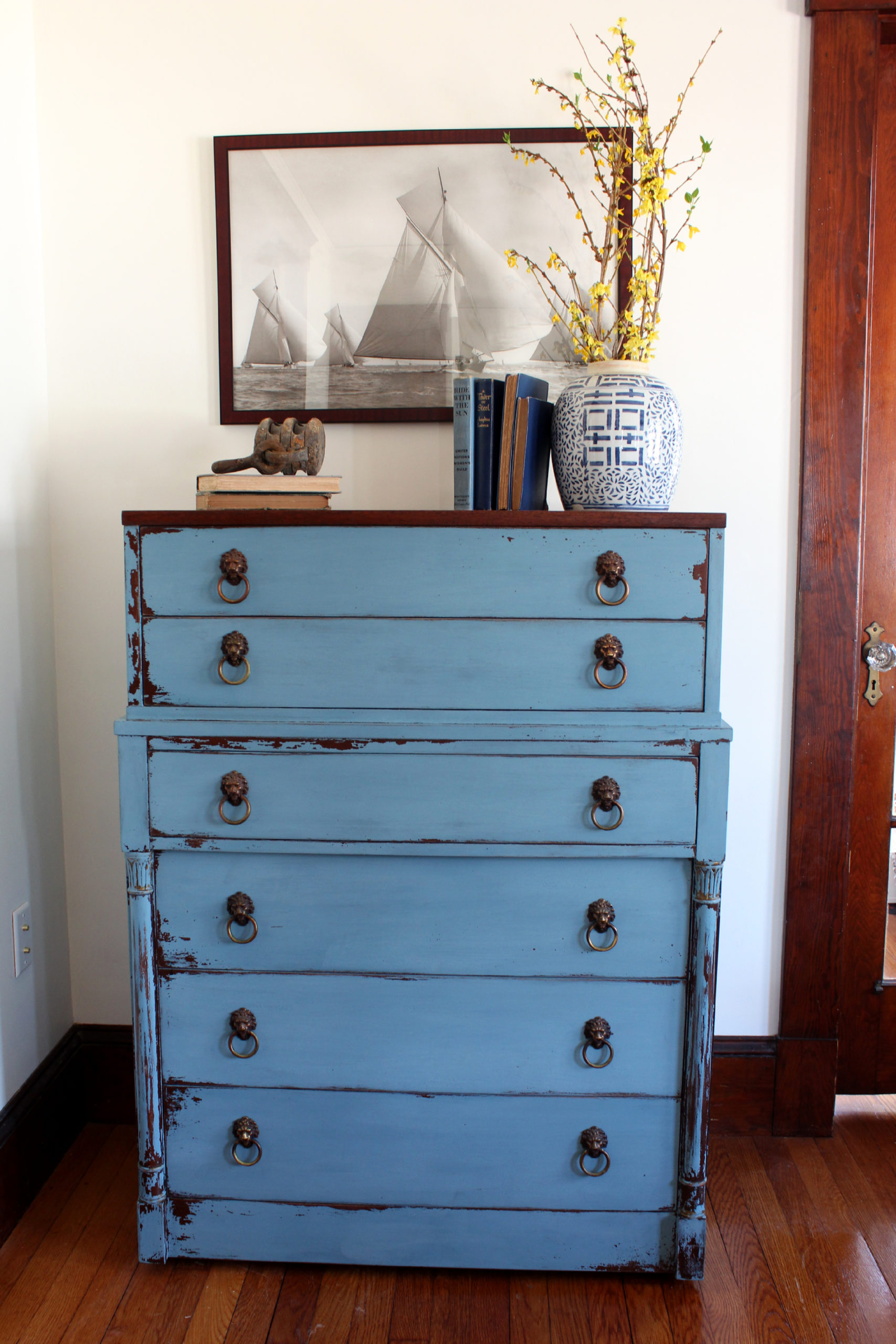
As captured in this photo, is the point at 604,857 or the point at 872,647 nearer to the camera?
the point at 604,857

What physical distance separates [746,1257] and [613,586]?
1258mm

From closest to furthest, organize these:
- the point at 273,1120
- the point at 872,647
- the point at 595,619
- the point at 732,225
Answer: the point at 595,619 < the point at 273,1120 < the point at 732,225 < the point at 872,647

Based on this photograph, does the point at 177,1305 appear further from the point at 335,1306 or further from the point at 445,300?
the point at 445,300

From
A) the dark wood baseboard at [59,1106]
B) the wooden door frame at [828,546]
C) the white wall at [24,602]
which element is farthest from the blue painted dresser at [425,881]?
the wooden door frame at [828,546]

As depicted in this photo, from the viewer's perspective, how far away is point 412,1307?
4.99ft

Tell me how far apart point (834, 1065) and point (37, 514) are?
6.88ft

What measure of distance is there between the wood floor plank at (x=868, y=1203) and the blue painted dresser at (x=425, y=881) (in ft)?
1.21

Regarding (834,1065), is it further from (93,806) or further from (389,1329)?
(93,806)

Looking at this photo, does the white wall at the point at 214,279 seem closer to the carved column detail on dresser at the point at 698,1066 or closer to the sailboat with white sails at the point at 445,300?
the sailboat with white sails at the point at 445,300

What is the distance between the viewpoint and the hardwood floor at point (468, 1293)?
1469mm

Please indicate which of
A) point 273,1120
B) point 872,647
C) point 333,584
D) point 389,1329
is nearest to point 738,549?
point 872,647

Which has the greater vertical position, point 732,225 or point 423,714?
point 732,225

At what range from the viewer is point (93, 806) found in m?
2.00

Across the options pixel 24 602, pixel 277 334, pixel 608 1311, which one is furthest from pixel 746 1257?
pixel 277 334
